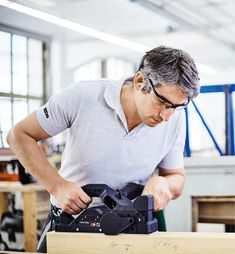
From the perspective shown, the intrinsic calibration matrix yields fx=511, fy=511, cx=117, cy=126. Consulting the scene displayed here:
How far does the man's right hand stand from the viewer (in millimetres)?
1550

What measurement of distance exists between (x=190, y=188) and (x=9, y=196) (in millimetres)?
2289

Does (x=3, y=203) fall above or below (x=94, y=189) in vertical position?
below

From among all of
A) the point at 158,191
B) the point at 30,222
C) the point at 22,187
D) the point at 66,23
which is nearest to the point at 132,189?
the point at 158,191

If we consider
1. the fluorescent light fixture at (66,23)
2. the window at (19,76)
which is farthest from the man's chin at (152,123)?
the window at (19,76)

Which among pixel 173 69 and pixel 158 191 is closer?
pixel 173 69

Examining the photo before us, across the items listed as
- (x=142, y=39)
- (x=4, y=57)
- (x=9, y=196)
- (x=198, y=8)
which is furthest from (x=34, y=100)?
(x=9, y=196)

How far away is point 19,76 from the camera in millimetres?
8445

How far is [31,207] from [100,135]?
2685 mm

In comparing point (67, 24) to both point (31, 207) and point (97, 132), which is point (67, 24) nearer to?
point (31, 207)

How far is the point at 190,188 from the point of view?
3055mm

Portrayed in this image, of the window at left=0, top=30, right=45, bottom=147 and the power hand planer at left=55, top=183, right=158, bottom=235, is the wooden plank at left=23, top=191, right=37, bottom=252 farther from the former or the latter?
the power hand planer at left=55, top=183, right=158, bottom=235

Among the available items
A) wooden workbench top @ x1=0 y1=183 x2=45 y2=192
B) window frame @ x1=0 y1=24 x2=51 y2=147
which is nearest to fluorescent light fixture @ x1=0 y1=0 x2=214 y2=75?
window frame @ x1=0 y1=24 x2=51 y2=147

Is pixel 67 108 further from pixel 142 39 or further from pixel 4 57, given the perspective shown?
pixel 142 39

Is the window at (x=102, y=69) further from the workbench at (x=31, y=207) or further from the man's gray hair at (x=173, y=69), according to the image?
the man's gray hair at (x=173, y=69)
